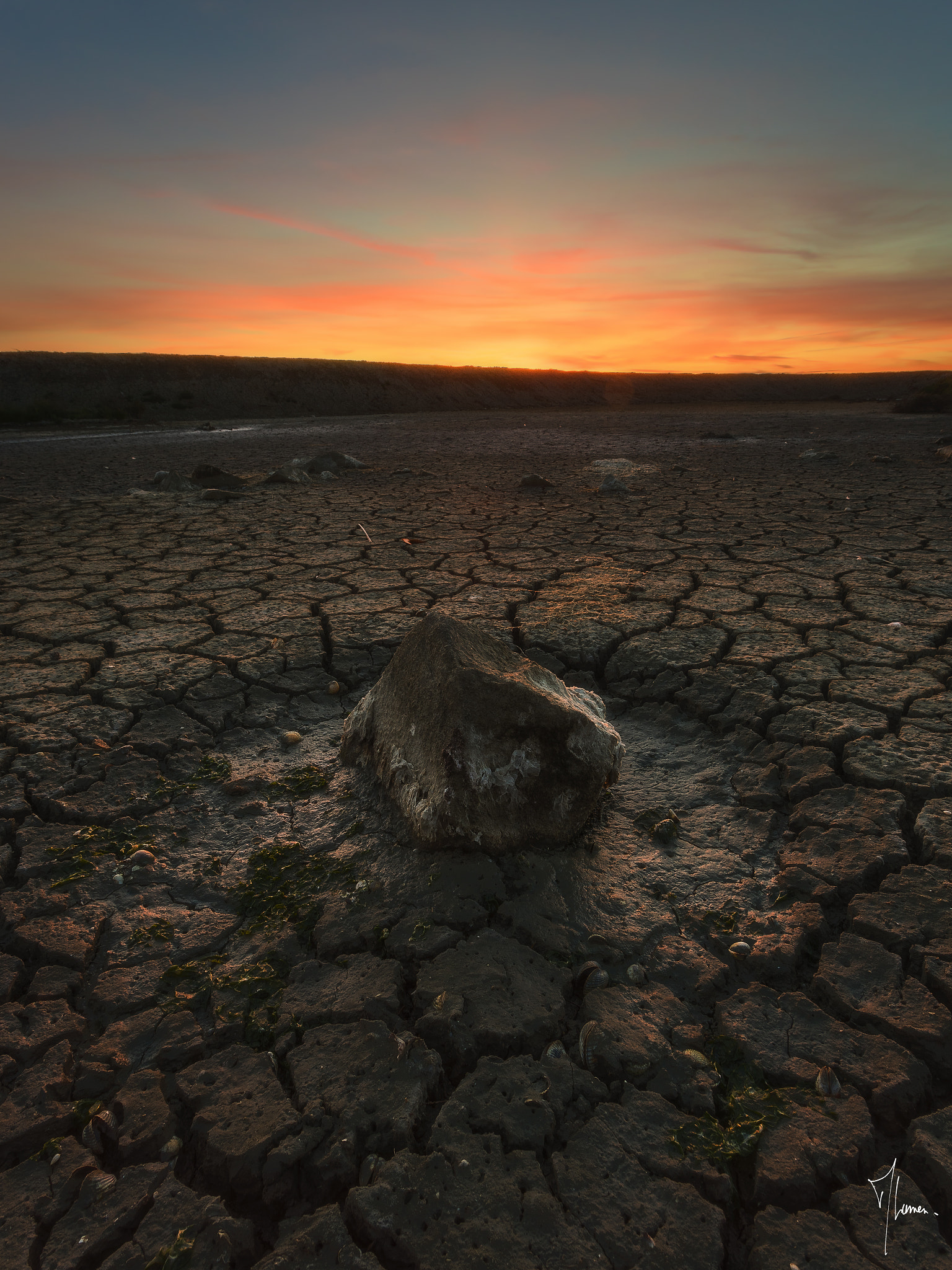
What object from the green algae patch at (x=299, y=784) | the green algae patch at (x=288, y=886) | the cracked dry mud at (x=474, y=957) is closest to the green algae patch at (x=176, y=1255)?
the cracked dry mud at (x=474, y=957)

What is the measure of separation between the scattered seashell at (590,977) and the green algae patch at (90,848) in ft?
3.37

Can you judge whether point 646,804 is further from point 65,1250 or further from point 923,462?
point 923,462

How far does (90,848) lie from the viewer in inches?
61.8

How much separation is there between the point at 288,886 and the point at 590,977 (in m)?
0.67

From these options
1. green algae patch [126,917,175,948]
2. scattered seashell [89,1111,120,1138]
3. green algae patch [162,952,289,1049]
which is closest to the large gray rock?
green algae patch [162,952,289,1049]

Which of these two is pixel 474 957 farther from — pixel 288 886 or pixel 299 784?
pixel 299 784

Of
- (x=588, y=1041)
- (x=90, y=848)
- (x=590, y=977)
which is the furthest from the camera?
(x=90, y=848)

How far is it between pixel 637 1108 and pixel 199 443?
11.6 metres

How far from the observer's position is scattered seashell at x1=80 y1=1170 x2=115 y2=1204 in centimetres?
91

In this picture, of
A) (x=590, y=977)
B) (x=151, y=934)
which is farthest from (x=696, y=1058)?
(x=151, y=934)

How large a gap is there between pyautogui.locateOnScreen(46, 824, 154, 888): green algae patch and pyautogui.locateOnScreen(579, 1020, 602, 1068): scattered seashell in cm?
107

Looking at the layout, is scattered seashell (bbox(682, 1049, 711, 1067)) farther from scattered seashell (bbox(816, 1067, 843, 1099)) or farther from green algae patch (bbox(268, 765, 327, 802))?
green algae patch (bbox(268, 765, 327, 802))

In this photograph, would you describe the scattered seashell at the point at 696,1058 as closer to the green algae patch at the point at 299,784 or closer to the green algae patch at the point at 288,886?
the green algae patch at the point at 288,886

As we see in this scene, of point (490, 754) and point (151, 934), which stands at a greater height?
point (490, 754)
